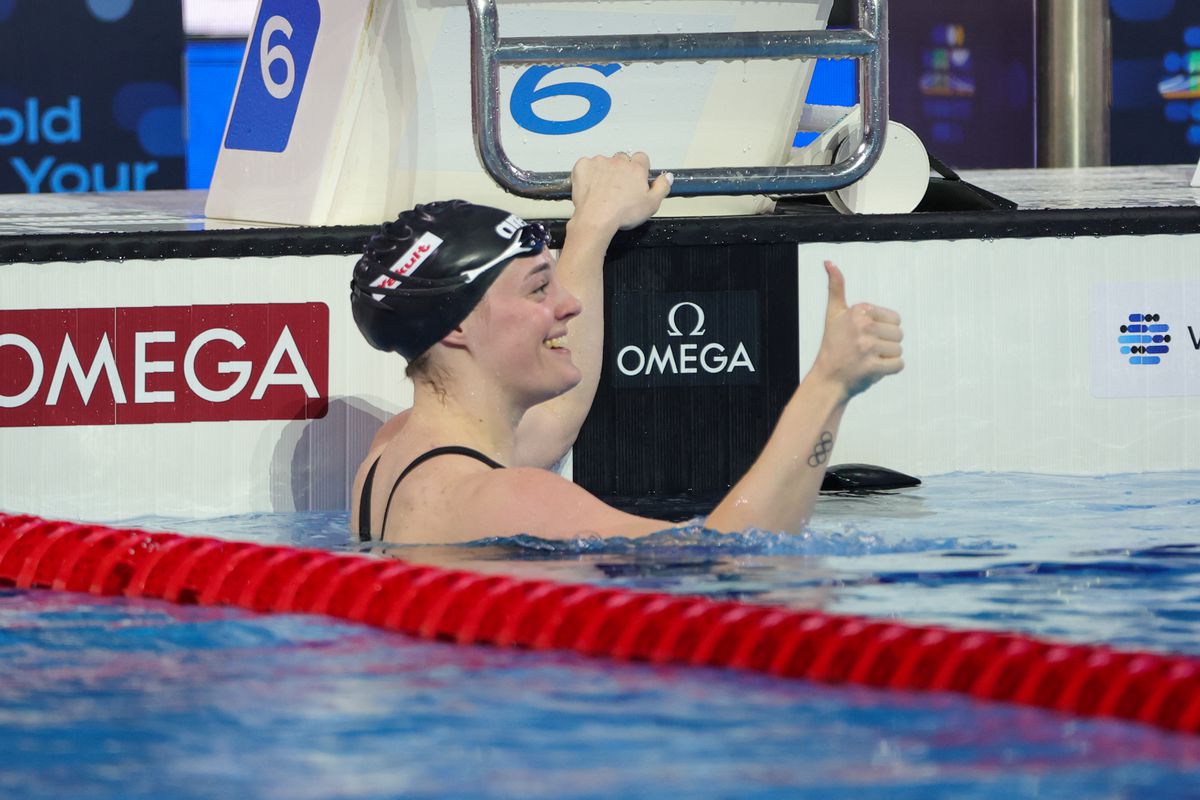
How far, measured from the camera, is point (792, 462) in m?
3.01

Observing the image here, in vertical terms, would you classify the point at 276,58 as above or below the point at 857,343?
above

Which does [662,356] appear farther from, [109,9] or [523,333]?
[109,9]

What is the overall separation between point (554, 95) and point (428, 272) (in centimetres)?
117

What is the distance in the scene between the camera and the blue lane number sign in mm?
4445

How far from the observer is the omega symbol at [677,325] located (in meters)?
4.16

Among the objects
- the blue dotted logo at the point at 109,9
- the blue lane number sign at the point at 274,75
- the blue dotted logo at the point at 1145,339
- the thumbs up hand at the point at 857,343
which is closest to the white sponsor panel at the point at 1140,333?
the blue dotted logo at the point at 1145,339

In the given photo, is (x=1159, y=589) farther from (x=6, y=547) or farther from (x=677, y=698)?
(x=6, y=547)

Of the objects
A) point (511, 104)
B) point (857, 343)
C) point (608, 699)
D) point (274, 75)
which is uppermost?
point (274, 75)

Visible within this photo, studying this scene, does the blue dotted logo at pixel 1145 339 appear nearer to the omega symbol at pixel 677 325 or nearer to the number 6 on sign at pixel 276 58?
the omega symbol at pixel 677 325

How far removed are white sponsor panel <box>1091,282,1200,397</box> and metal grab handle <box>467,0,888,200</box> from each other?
2.45 ft

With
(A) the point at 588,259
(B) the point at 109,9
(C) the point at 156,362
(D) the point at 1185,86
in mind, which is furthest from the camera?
(D) the point at 1185,86

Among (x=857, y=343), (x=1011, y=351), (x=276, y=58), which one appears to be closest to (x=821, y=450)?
(x=857, y=343)

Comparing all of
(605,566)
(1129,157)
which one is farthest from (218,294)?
(1129,157)

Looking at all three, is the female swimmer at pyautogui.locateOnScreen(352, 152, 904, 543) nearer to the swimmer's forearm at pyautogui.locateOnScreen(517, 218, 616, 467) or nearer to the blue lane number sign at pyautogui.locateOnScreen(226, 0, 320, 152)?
the swimmer's forearm at pyautogui.locateOnScreen(517, 218, 616, 467)
